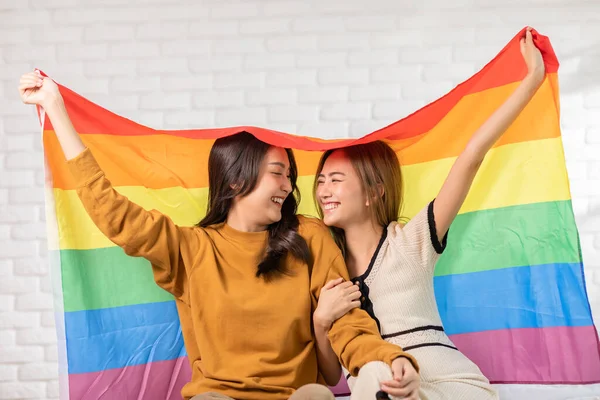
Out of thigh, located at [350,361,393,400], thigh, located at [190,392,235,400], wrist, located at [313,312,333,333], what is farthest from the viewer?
wrist, located at [313,312,333,333]

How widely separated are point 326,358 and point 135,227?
539 millimetres

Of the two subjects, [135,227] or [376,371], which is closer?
[376,371]

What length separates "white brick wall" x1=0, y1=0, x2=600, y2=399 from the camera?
8.59ft

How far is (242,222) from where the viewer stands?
1893 millimetres

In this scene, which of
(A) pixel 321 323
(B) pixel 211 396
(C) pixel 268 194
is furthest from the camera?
(C) pixel 268 194

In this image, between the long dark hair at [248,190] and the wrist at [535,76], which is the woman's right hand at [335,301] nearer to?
the long dark hair at [248,190]

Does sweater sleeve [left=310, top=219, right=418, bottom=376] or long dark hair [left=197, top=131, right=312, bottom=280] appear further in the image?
long dark hair [left=197, top=131, right=312, bottom=280]

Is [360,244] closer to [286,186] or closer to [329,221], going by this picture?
[329,221]

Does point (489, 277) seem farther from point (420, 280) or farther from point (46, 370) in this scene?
point (46, 370)

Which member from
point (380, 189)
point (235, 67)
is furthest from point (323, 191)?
point (235, 67)

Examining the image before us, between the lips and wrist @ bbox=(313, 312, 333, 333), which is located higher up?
the lips

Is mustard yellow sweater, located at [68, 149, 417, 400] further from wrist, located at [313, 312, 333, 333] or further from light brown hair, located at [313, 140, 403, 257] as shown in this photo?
light brown hair, located at [313, 140, 403, 257]

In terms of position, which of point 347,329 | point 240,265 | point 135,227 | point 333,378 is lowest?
point 333,378

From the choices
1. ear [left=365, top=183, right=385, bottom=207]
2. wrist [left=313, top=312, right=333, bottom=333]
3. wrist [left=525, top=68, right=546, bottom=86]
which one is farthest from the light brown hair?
wrist [left=525, top=68, right=546, bottom=86]
